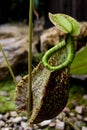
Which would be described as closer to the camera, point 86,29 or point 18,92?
point 18,92

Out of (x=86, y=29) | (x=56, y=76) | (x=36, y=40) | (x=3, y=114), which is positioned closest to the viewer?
(x=56, y=76)

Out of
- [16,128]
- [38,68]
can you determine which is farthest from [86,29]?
[38,68]

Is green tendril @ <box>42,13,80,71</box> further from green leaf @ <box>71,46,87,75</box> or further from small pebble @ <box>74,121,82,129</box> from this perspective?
small pebble @ <box>74,121,82,129</box>

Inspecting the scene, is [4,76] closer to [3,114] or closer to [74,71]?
[3,114]

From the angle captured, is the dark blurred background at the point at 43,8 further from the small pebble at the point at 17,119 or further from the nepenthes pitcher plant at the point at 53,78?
the nepenthes pitcher plant at the point at 53,78

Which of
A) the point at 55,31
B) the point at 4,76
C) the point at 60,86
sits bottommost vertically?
the point at 4,76

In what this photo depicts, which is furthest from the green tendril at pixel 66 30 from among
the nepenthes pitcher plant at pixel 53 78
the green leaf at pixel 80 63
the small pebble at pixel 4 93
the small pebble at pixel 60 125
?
the small pebble at pixel 4 93
